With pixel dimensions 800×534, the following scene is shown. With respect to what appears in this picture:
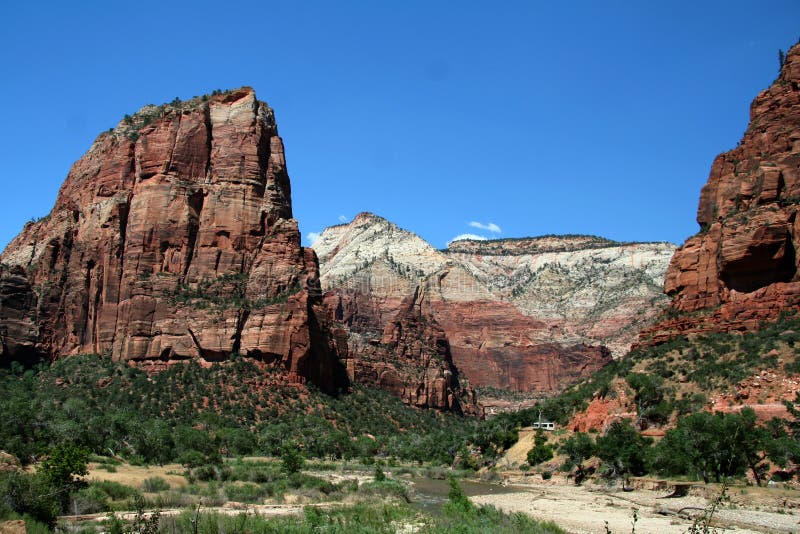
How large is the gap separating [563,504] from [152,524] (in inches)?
988

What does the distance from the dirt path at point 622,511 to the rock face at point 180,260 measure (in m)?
51.3

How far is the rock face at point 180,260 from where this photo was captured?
91.6m

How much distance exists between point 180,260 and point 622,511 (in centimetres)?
7233

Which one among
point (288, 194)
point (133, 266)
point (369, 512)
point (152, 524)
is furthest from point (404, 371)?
point (152, 524)

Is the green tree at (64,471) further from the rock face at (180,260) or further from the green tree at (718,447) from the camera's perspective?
the rock face at (180,260)

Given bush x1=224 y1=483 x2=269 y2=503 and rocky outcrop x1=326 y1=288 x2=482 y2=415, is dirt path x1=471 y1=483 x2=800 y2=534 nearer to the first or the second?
bush x1=224 y1=483 x2=269 y2=503

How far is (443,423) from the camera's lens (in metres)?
127

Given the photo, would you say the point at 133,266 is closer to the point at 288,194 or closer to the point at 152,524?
the point at 288,194

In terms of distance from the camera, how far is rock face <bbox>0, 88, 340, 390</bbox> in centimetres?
9162

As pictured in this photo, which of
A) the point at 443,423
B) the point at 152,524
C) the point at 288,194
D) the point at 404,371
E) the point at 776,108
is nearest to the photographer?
the point at 152,524

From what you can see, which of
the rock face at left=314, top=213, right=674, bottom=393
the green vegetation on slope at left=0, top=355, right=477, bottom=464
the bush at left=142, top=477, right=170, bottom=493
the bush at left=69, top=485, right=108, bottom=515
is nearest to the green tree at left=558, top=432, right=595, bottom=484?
the green vegetation on slope at left=0, top=355, right=477, bottom=464

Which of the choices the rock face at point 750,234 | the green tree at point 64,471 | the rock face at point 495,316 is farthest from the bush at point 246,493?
the rock face at point 495,316

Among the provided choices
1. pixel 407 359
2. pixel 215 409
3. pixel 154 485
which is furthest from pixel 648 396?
pixel 407 359

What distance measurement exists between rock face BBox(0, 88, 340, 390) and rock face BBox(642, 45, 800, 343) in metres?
44.4
